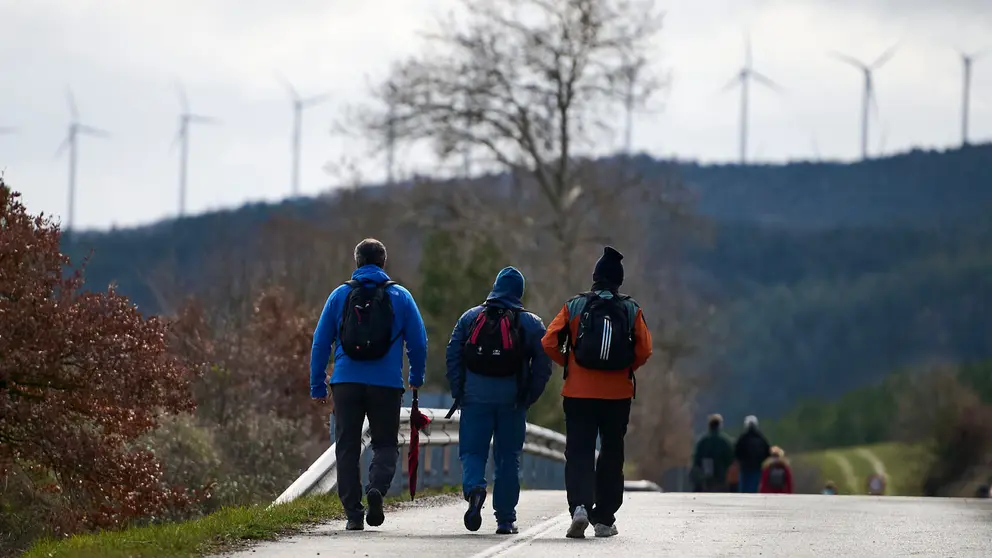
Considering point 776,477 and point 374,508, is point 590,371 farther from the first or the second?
point 776,477

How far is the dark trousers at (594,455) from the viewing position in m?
13.7

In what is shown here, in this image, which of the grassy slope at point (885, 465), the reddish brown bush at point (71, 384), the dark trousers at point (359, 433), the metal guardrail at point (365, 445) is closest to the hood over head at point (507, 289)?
the dark trousers at point (359, 433)

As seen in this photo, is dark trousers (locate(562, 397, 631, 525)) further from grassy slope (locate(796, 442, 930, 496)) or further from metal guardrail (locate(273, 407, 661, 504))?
grassy slope (locate(796, 442, 930, 496))

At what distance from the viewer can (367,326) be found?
13578mm

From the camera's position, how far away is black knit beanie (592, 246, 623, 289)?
13.8m

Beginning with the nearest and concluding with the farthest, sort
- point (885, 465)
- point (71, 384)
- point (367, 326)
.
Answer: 1. point (367, 326)
2. point (71, 384)
3. point (885, 465)

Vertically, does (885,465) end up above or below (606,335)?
below

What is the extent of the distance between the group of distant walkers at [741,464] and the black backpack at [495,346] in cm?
1451

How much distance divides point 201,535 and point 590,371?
293cm

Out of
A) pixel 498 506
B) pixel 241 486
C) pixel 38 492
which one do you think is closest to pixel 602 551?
pixel 498 506

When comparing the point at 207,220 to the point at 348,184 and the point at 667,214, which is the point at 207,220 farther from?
the point at 667,214

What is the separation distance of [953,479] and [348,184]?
2480cm

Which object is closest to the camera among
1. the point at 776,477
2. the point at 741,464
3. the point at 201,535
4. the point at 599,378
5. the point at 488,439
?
the point at 201,535

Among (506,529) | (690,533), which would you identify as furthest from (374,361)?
(690,533)
